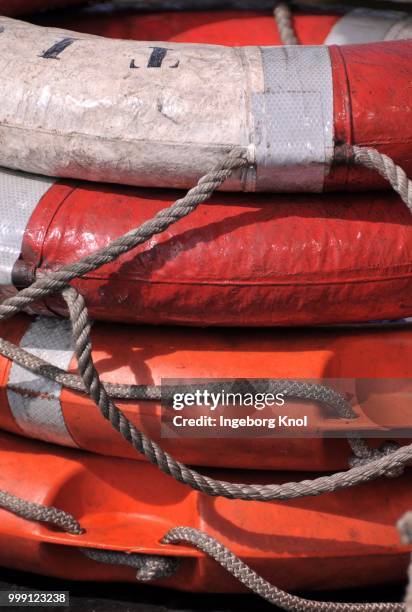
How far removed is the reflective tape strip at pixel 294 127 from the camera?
1104 mm

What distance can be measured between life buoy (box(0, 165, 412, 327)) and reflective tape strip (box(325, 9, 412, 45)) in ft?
2.01

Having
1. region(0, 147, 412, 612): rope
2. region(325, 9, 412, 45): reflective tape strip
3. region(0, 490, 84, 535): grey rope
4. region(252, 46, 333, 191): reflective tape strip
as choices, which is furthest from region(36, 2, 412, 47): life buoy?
region(0, 490, 84, 535): grey rope

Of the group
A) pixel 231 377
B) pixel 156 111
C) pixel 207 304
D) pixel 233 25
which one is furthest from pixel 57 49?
pixel 233 25

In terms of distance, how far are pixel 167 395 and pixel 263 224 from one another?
0.91 feet

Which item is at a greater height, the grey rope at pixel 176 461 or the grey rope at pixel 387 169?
the grey rope at pixel 387 169

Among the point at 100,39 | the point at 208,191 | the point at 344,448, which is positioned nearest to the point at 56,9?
the point at 100,39

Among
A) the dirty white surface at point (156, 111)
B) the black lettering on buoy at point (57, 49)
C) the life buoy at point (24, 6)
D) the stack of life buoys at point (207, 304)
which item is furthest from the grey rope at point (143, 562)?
the life buoy at point (24, 6)

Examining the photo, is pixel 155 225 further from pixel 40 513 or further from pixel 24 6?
pixel 24 6

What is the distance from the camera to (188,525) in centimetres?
126

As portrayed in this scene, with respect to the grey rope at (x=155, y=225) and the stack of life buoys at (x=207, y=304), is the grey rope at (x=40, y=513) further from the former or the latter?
the grey rope at (x=155, y=225)

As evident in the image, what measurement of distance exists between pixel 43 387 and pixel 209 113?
1.55ft

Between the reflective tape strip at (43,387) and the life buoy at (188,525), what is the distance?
0.08 metres

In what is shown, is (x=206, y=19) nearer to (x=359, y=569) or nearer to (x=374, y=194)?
(x=374, y=194)

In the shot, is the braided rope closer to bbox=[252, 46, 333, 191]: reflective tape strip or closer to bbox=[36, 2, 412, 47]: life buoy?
bbox=[252, 46, 333, 191]: reflective tape strip
